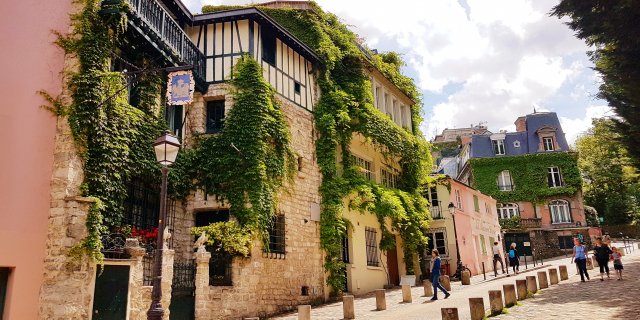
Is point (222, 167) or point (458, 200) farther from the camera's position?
point (458, 200)

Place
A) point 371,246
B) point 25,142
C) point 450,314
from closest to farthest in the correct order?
point 450,314, point 25,142, point 371,246

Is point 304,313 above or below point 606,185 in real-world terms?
below

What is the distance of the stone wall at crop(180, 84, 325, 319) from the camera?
1132cm

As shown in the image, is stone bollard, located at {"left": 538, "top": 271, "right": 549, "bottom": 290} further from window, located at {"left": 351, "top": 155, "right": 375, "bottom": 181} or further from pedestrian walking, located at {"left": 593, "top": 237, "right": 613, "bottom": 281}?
window, located at {"left": 351, "top": 155, "right": 375, "bottom": 181}

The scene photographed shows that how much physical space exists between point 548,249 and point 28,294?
3423 cm

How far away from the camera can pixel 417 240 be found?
19.7 metres

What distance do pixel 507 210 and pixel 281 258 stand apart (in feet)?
90.4

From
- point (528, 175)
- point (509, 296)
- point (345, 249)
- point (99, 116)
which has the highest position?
point (528, 175)

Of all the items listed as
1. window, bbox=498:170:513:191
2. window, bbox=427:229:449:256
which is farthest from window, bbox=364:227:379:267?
window, bbox=498:170:513:191

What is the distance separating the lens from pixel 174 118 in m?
13.6

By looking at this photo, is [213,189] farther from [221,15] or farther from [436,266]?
[436,266]

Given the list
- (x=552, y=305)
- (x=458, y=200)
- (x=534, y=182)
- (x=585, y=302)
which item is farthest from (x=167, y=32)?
(x=534, y=182)

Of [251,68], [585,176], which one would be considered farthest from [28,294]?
[585,176]

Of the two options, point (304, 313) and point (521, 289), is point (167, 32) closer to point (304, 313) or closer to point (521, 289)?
point (304, 313)
